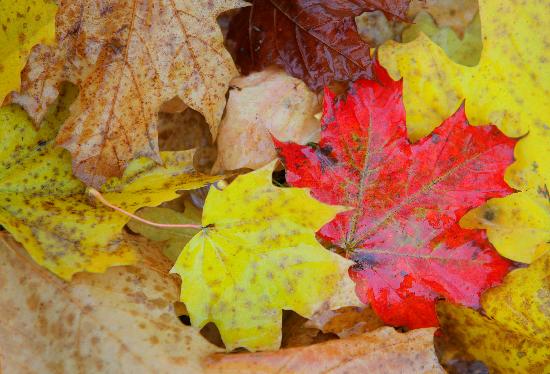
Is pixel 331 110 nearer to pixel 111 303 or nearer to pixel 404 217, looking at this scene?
pixel 404 217

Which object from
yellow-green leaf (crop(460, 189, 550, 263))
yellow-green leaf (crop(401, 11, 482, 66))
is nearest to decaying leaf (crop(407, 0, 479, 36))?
yellow-green leaf (crop(401, 11, 482, 66))

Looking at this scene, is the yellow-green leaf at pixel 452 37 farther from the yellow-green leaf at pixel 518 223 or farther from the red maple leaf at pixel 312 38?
the yellow-green leaf at pixel 518 223

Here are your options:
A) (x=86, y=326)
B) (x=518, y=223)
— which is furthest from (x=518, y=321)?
(x=86, y=326)

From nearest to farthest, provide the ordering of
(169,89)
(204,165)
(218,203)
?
(218,203), (169,89), (204,165)

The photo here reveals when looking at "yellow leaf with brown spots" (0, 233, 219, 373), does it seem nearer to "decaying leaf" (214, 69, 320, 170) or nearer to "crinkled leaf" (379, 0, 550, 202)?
"decaying leaf" (214, 69, 320, 170)

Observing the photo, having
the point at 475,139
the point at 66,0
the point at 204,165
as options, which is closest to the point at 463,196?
the point at 475,139

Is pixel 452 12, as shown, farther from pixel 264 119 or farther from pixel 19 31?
pixel 19 31
